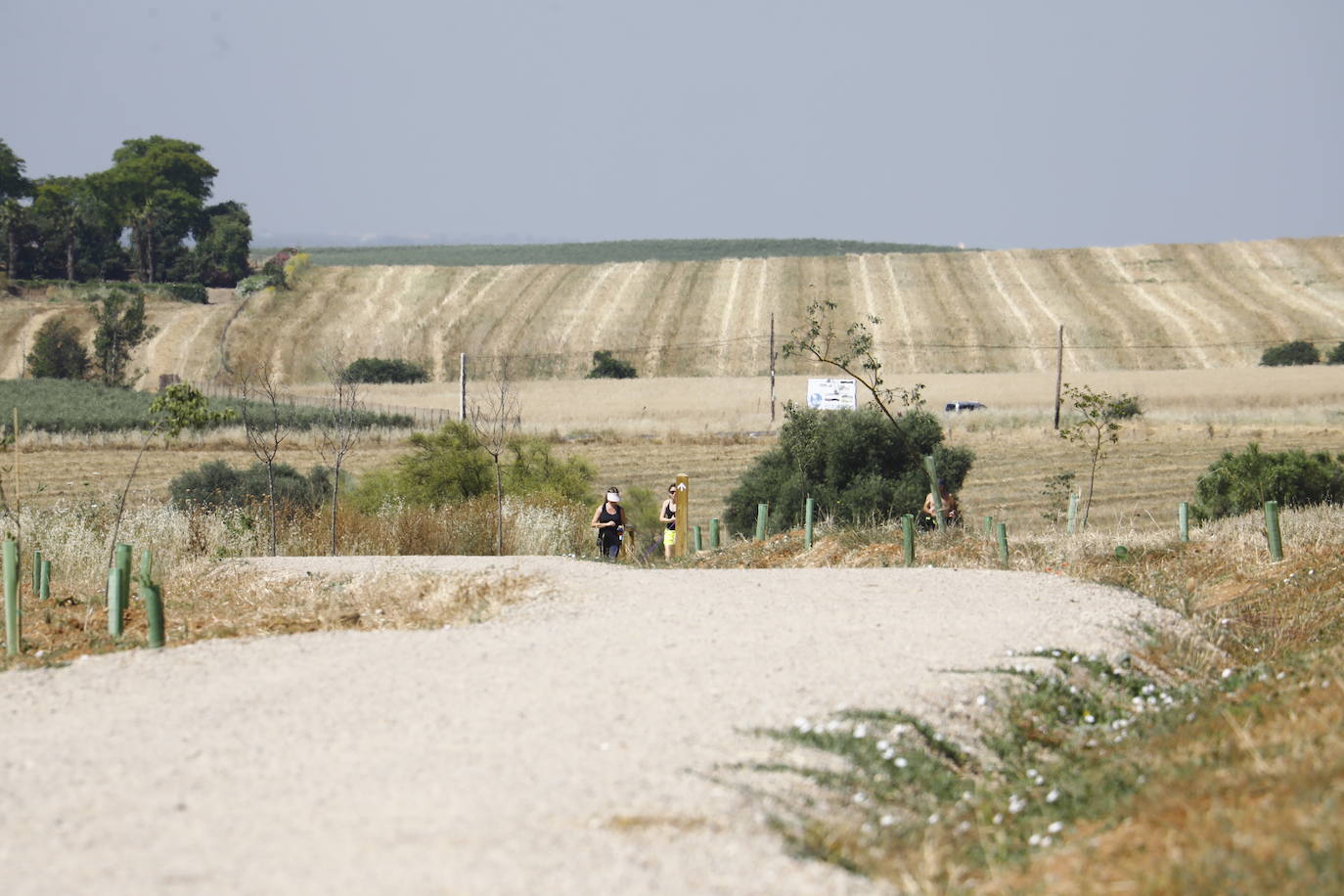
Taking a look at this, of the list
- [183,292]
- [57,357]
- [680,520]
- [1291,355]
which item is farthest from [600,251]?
[680,520]

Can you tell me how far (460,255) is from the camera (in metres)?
144

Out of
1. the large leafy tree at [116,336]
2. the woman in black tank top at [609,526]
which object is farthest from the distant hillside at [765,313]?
the woman in black tank top at [609,526]

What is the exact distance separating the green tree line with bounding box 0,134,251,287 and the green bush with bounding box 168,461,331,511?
6980 centimetres

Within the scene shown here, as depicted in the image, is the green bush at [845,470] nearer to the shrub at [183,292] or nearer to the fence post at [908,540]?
the fence post at [908,540]

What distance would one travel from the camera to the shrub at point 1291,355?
65.9 metres

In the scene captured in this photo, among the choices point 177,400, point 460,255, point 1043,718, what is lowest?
point 1043,718

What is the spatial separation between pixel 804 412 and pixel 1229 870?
2005 centimetres

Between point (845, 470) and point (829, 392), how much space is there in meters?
28.6

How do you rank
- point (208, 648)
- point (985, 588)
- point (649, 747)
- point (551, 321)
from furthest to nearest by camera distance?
point (551, 321) < point (985, 588) < point (208, 648) < point (649, 747)

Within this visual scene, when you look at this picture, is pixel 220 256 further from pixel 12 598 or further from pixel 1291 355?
pixel 12 598

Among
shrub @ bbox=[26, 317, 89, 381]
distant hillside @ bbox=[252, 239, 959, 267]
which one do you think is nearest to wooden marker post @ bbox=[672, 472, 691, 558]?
shrub @ bbox=[26, 317, 89, 381]

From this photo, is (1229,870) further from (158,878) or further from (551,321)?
(551,321)

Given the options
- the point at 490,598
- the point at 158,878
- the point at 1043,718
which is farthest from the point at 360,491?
the point at 158,878

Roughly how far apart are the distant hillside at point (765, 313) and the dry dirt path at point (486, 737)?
57347 mm
